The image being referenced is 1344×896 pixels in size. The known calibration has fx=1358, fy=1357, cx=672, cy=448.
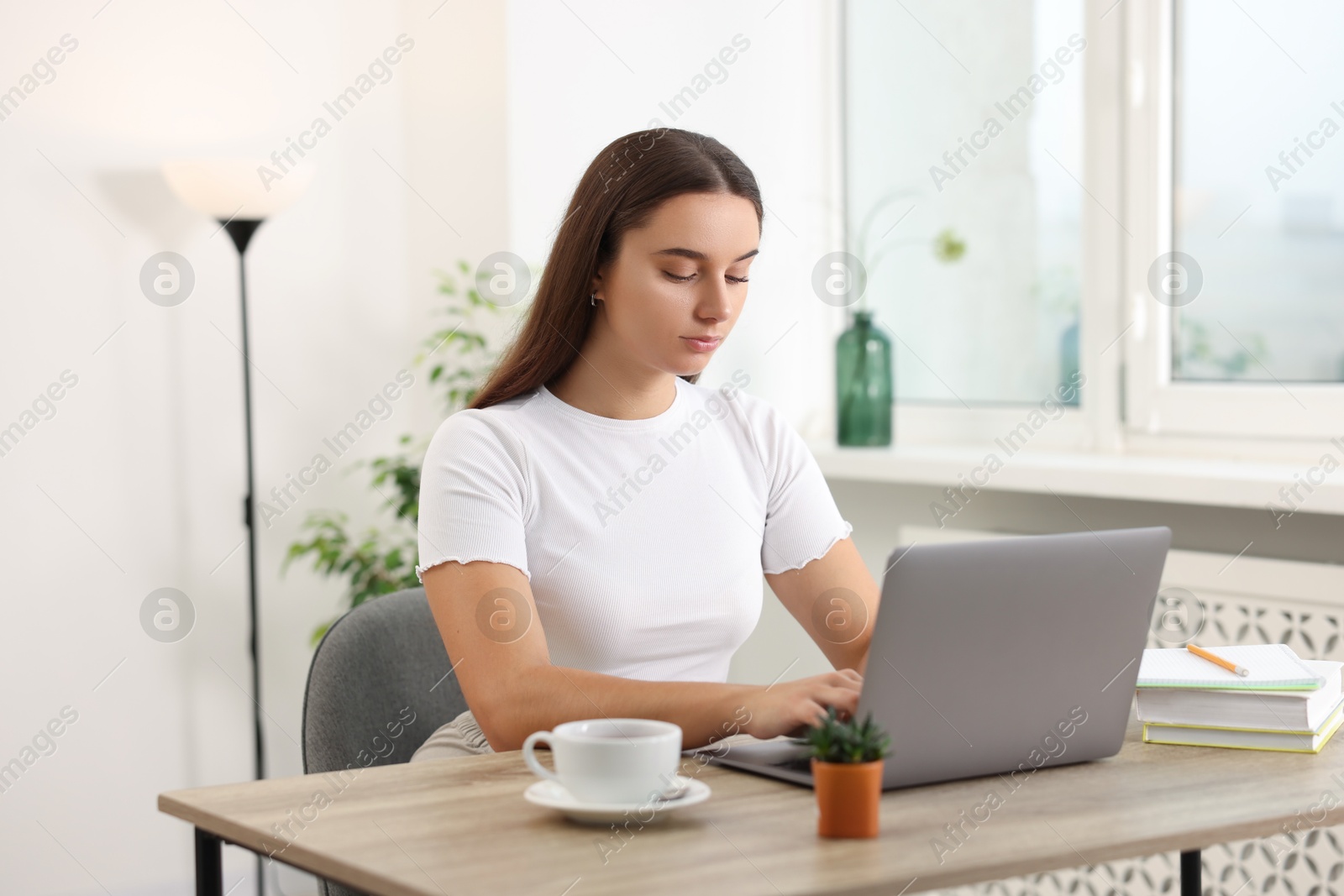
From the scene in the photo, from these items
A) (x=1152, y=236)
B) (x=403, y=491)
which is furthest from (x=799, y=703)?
(x=403, y=491)

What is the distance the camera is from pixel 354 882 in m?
0.87

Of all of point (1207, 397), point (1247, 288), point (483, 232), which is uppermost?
point (483, 232)

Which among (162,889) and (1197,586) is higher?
(1197,586)

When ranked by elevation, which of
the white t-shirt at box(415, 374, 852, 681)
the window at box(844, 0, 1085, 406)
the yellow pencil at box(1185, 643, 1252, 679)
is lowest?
the yellow pencil at box(1185, 643, 1252, 679)

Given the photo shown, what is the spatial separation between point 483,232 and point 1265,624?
1771 millimetres

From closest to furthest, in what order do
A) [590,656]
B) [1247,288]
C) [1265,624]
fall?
[590,656] → [1265,624] → [1247,288]

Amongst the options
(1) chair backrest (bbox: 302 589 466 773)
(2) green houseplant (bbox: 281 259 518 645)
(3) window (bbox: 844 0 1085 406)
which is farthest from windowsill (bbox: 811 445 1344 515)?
(1) chair backrest (bbox: 302 589 466 773)

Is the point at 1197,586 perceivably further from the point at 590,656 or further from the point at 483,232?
the point at 483,232

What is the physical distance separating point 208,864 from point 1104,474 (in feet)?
5.06

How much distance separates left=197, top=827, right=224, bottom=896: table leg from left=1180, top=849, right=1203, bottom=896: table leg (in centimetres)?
88

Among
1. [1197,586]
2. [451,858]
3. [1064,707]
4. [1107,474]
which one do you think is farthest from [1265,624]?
[451,858]

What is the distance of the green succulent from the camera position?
3.02 feet

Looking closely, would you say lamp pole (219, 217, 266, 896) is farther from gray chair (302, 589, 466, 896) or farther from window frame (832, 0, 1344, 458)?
window frame (832, 0, 1344, 458)

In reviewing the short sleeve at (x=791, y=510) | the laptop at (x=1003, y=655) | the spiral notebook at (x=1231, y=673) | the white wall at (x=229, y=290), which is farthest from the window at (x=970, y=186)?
the laptop at (x=1003, y=655)
